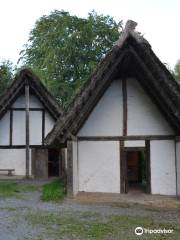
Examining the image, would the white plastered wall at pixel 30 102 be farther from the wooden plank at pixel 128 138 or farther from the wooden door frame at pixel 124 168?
the wooden door frame at pixel 124 168

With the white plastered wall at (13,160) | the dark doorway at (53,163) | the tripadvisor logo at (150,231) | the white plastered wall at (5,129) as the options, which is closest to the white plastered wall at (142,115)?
the tripadvisor logo at (150,231)

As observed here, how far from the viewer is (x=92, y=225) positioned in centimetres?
820

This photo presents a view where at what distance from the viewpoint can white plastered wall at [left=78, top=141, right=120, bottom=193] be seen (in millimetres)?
11914

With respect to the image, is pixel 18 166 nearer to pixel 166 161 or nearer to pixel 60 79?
pixel 166 161

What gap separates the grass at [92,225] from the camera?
729cm

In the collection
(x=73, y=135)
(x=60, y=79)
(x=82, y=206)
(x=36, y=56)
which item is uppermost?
(x=36, y=56)

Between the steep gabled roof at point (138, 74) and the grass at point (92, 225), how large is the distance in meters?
2.95

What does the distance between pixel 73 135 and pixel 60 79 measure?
2083cm

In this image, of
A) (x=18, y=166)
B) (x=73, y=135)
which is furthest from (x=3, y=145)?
(x=73, y=135)

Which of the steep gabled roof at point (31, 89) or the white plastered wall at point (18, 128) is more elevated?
the steep gabled roof at point (31, 89)

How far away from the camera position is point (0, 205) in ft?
35.0

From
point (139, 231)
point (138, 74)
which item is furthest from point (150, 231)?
point (138, 74)

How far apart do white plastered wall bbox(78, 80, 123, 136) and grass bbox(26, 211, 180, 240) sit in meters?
3.27

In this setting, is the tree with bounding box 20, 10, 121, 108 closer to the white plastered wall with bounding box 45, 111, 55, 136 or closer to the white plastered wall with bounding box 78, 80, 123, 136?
the white plastered wall with bounding box 45, 111, 55, 136
